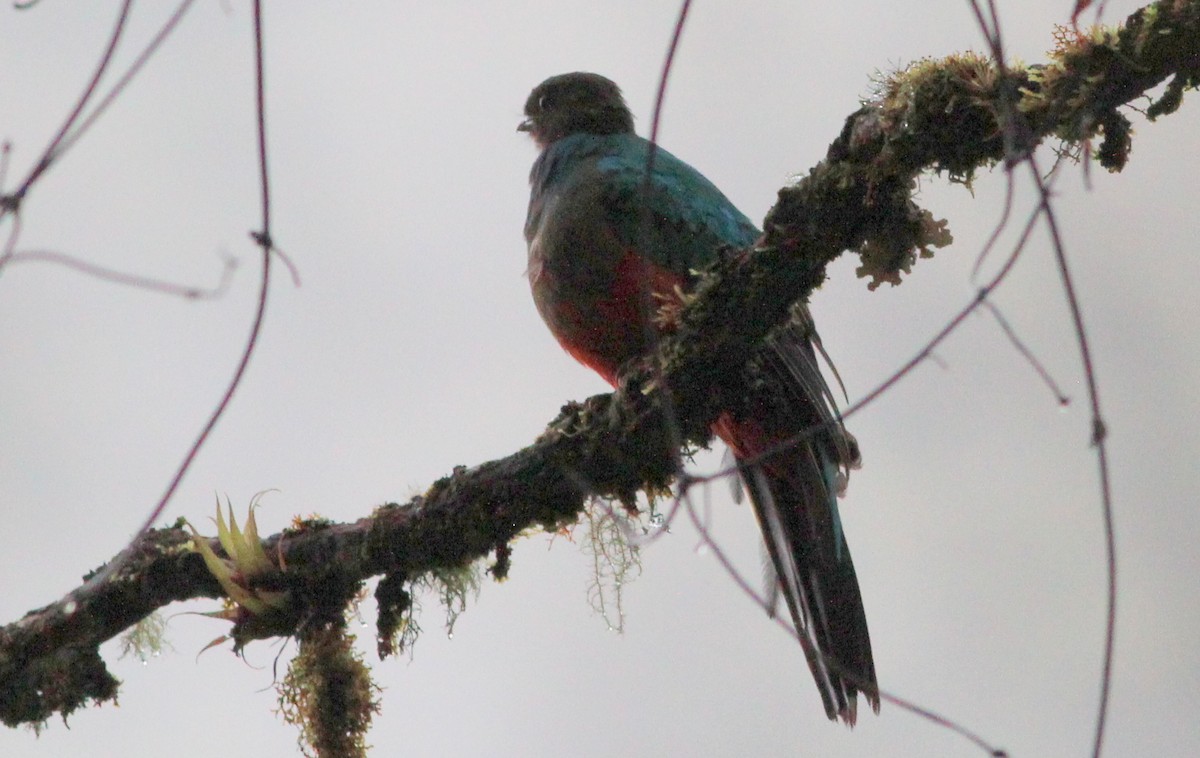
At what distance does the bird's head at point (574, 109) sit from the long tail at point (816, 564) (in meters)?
1.91

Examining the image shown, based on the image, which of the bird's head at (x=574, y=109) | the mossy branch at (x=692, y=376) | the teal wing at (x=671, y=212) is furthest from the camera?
the bird's head at (x=574, y=109)

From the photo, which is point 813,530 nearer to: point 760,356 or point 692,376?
point 760,356

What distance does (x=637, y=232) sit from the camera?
12.0ft

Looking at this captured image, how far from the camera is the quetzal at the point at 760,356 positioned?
10.9ft

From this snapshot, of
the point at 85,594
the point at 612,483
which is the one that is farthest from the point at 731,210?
the point at 85,594

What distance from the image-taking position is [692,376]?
265 centimetres

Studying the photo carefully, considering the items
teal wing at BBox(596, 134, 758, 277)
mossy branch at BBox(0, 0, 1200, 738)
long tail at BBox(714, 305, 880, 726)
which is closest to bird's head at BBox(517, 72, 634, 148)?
teal wing at BBox(596, 134, 758, 277)

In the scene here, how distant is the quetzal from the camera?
10.9 feet

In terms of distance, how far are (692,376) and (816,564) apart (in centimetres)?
114

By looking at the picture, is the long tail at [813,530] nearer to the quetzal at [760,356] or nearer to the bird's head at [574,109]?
the quetzal at [760,356]

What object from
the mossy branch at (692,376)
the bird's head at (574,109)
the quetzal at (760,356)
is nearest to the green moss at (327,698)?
the mossy branch at (692,376)

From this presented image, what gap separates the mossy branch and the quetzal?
439 millimetres

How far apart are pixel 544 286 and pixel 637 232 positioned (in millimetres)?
351

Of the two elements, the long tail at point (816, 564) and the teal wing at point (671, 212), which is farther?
the teal wing at point (671, 212)
